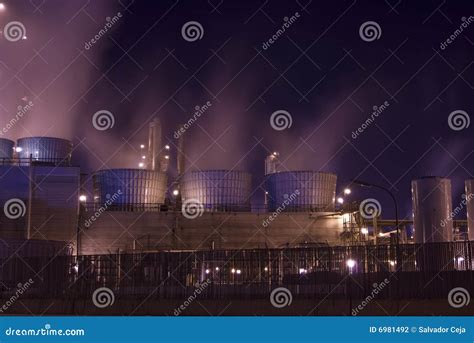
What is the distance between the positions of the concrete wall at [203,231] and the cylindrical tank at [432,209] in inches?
802

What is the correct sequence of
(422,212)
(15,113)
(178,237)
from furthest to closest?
(15,113), (178,237), (422,212)

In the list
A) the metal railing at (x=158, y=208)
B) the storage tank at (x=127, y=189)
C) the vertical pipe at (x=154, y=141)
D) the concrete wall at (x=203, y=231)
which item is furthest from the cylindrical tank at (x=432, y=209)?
the vertical pipe at (x=154, y=141)

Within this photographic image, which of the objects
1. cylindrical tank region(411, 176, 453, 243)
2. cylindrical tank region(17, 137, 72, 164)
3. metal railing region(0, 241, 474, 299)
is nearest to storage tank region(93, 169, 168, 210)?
cylindrical tank region(17, 137, 72, 164)

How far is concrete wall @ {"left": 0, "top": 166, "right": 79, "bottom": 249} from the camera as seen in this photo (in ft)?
132

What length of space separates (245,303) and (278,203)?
1437 inches

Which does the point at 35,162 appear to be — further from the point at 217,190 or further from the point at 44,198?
the point at 217,190

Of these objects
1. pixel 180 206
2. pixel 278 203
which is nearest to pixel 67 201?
pixel 180 206

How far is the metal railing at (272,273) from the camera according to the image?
1638 centimetres

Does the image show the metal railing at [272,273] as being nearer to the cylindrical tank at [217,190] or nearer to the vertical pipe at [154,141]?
the cylindrical tank at [217,190]

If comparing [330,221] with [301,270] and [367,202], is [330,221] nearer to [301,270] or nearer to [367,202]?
[367,202]

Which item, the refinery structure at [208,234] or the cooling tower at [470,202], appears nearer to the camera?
the refinery structure at [208,234]

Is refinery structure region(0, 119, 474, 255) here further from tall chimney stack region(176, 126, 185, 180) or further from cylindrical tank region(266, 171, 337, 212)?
tall chimney stack region(176, 126, 185, 180)

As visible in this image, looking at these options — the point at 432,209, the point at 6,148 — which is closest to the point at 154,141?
the point at 6,148

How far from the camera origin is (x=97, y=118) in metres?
44.9
